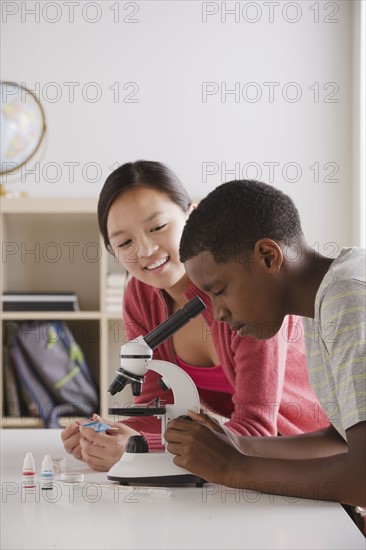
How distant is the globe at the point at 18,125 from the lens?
3.73m

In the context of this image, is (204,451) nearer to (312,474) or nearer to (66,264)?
(312,474)

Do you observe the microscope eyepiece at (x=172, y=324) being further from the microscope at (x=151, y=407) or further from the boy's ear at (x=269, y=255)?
the boy's ear at (x=269, y=255)

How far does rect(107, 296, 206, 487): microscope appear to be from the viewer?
1.35m

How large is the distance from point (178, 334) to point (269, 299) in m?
0.65

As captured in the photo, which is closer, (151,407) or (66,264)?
(151,407)

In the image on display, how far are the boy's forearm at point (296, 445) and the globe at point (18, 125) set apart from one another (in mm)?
2591

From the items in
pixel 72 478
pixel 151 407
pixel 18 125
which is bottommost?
pixel 72 478

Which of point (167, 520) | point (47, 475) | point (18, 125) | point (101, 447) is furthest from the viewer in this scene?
point (18, 125)

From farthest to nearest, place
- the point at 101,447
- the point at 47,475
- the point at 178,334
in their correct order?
the point at 178,334 < the point at 101,447 < the point at 47,475

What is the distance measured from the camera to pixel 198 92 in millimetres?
3789

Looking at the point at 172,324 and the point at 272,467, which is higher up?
the point at 172,324

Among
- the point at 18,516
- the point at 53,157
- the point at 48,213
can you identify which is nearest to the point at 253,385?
the point at 18,516

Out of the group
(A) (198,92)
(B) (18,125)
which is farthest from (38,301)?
(A) (198,92)

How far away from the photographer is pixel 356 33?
12.2ft
